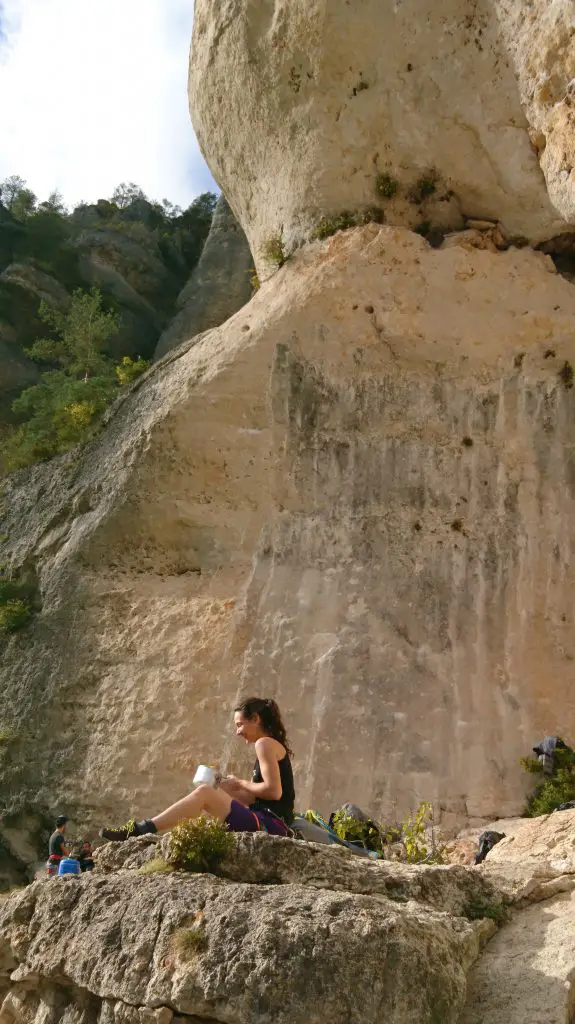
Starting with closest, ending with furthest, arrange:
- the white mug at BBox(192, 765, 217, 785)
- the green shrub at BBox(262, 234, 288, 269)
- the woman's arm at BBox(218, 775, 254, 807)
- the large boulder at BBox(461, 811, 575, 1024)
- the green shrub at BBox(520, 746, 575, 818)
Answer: the large boulder at BBox(461, 811, 575, 1024)
the white mug at BBox(192, 765, 217, 785)
the woman's arm at BBox(218, 775, 254, 807)
the green shrub at BBox(520, 746, 575, 818)
the green shrub at BBox(262, 234, 288, 269)

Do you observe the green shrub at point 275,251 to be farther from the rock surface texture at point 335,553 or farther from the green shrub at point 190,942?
the green shrub at point 190,942

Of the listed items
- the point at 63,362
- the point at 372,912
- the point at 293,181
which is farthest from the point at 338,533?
the point at 63,362

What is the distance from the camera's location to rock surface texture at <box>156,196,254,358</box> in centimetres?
2381

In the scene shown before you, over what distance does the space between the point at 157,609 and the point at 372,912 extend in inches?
285

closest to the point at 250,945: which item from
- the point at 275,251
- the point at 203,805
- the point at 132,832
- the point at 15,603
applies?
the point at 203,805

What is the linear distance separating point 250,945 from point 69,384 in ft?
43.3

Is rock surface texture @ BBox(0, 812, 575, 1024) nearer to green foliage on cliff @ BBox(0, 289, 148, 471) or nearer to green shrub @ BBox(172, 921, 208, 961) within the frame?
green shrub @ BBox(172, 921, 208, 961)

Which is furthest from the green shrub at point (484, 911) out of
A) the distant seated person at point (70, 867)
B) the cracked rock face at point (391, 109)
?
the cracked rock face at point (391, 109)

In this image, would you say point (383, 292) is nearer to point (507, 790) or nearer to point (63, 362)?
point (507, 790)

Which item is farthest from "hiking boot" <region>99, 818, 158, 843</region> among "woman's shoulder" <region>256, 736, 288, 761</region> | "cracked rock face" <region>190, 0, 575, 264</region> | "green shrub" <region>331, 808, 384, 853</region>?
"cracked rock face" <region>190, 0, 575, 264</region>

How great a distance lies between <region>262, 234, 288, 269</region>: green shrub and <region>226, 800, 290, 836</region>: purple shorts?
896 centimetres

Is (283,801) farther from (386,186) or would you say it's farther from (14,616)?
(386,186)

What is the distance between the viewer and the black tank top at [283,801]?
6.51m

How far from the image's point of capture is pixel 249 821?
5992 millimetres
